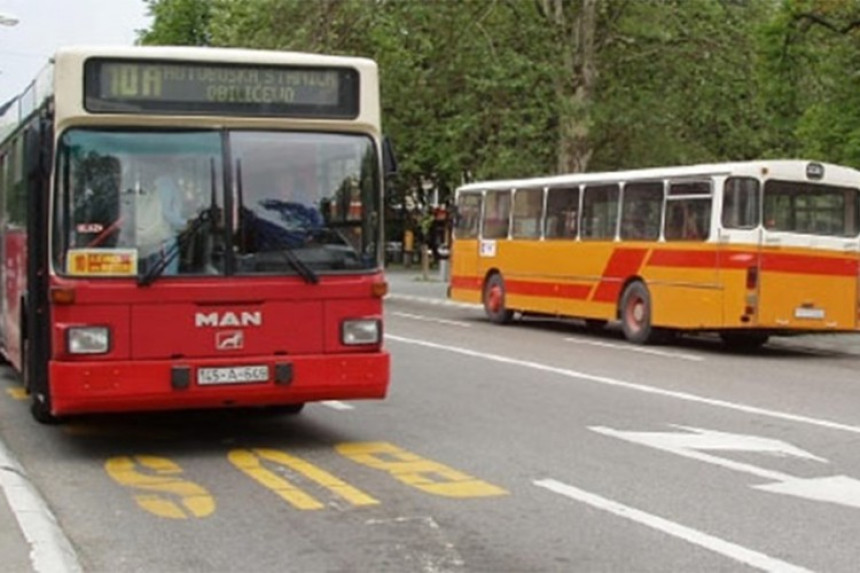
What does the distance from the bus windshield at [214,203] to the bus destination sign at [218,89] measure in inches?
7.7

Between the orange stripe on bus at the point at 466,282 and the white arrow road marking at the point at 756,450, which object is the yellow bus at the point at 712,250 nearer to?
the orange stripe on bus at the point at 466,282

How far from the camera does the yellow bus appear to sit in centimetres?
2017

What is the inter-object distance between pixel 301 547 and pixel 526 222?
18.9 meters

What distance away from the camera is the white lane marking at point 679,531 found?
704cm

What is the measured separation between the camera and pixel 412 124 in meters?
35.9

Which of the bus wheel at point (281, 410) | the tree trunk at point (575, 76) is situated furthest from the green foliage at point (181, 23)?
the bus wheel at point (281, 410)

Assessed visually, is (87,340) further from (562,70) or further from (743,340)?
(562,70)

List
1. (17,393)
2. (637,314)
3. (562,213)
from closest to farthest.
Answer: (17,393) < (637,314) < (562,213)

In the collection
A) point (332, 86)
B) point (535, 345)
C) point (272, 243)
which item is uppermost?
point (332, 86)

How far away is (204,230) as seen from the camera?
1012cm

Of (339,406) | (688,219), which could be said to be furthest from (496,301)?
(339,406)

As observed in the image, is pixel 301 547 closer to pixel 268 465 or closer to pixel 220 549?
pixel 220 549

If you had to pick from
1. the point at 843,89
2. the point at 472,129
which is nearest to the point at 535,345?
the point at 843,89

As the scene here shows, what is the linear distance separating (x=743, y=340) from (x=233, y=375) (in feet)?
46.3
